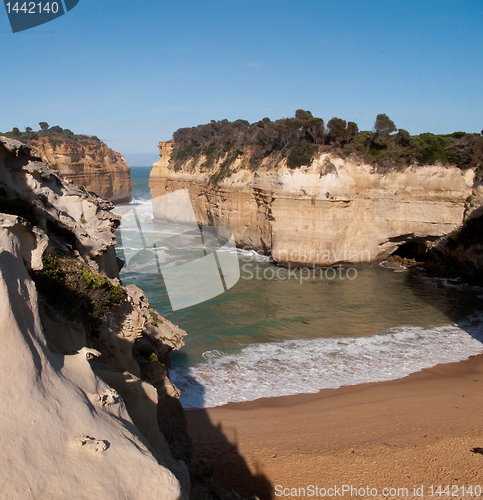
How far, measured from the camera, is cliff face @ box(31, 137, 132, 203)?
3978 centimetres

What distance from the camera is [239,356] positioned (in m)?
10.7

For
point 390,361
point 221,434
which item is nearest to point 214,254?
point 390,361

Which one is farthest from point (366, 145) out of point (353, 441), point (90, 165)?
point (90, 165)

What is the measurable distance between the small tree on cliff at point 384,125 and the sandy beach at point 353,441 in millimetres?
14897

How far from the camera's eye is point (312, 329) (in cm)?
1268

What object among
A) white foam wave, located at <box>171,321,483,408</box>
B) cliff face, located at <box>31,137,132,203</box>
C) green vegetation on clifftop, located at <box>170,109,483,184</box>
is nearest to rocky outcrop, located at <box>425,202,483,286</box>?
green vegetation on clifftop, located at <box>170,109,483,184</box>

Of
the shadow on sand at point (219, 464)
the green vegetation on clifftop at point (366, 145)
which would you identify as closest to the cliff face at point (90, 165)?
the green vegetation on clifftop at point (366, 145)

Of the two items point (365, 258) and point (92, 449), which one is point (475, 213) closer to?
point (365, 258)

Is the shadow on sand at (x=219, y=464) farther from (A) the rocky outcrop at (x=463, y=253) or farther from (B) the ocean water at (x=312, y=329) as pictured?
(A) the rocky outcrop at (x=463, y=253)

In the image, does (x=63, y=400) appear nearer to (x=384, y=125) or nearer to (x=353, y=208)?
(x=353, y=208)

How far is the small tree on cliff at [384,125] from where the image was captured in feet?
66.3

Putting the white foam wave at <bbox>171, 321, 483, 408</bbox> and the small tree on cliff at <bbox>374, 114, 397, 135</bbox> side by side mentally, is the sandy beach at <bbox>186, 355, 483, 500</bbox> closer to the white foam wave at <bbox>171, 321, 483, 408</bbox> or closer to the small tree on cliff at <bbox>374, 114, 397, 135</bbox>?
the white foam wave at <bbox>171, 321, 483, 408</bbox>

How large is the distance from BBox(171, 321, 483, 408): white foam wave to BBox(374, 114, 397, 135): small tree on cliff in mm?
12152

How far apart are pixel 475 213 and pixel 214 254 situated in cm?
1446
